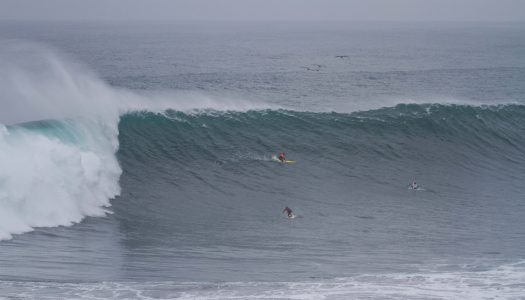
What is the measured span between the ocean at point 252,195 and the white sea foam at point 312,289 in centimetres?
5

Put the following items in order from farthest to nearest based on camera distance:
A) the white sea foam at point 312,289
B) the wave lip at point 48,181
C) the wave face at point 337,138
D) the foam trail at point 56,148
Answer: the wave face at point 337,138 < the foam trail at point 56,148 < the wave lip at point 48,181 < the white sea foam at point 312,289

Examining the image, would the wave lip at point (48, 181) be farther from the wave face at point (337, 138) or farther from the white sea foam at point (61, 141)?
the wave face at point (337, 138)

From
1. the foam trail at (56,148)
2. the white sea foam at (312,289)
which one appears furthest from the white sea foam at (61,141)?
the white sea foam at (312,289)

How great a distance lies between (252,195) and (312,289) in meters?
8.83

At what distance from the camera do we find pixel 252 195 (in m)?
21.8

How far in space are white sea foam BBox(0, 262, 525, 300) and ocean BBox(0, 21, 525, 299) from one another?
54mm

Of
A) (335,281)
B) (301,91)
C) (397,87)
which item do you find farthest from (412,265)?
(397,87)

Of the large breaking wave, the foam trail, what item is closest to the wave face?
the large breaking wave

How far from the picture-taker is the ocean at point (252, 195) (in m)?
13.8

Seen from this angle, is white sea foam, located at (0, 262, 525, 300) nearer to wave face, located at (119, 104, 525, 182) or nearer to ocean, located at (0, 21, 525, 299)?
ocean, located at (0, 21, 525, 299)

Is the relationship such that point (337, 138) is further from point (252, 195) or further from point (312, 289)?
point (312, 289)

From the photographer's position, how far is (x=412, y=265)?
15.0m

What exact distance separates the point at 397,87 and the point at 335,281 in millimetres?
33543

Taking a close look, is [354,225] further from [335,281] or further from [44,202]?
[44,202]
